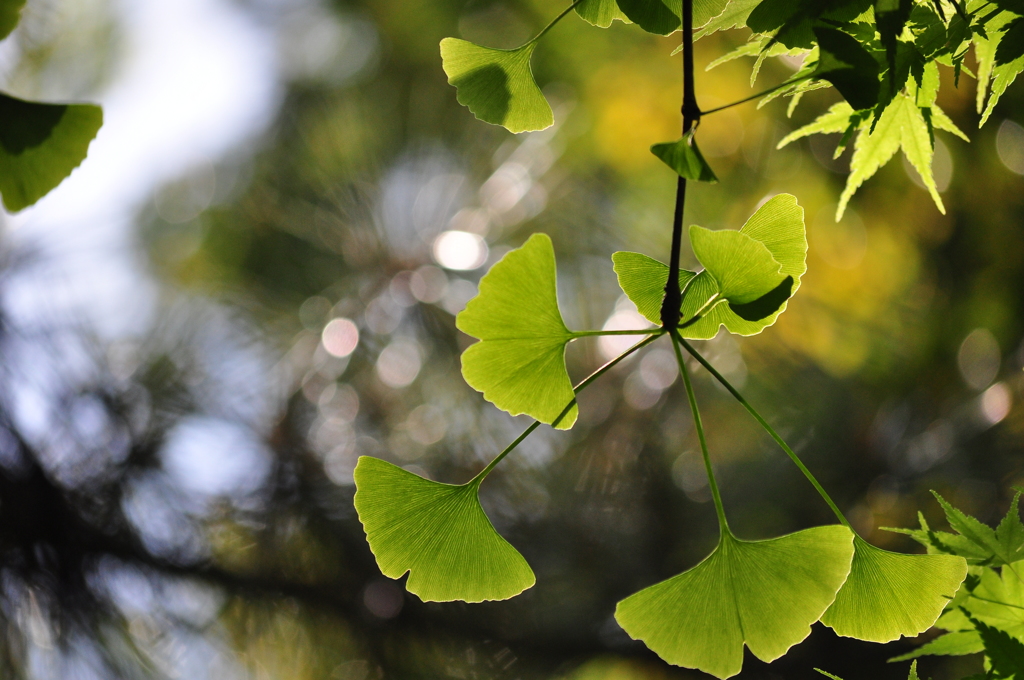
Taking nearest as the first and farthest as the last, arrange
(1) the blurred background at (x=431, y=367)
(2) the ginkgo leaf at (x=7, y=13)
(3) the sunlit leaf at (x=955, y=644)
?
(2) the ginkgo leaf at (x=7, y=13)
(3) the sunlit leaf at (x=955, y=644)
(1) the blurred background at (x=431, y=367)

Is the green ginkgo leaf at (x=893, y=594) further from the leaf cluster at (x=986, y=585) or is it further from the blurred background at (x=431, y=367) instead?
the blurred background at (x=431, y=367)

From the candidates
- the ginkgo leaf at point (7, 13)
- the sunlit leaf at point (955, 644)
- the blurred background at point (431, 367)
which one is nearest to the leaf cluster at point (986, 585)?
the sunlit leaf at point (955, 644)

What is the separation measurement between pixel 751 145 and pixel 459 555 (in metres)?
1.37

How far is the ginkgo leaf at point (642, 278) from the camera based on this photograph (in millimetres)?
206

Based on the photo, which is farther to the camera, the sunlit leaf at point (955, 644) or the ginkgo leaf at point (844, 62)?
the sunlit leaf at point (955, 644)

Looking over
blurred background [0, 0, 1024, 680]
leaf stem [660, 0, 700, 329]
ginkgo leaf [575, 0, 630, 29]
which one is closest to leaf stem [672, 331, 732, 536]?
leaf stem [660, 0, 700, 329]

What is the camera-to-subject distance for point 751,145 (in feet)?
4.52

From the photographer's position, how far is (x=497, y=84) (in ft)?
0.74

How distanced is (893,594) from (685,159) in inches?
6.0

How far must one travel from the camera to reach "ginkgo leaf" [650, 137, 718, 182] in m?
0.15

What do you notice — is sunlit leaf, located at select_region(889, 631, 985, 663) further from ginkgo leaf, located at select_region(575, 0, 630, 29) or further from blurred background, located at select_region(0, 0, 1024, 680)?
blurred background, located at select_region(0, 0, 1024, 680)

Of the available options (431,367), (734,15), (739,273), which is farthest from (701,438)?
(431,367)

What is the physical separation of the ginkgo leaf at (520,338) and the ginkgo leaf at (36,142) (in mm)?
109

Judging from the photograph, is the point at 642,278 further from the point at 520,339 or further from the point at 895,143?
the point at 895,143
